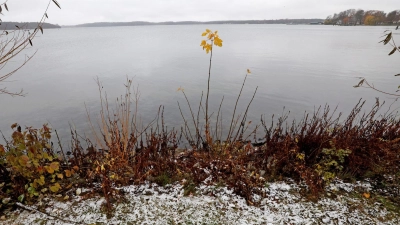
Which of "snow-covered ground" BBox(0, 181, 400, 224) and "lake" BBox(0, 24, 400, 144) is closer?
"snow-covered ground" BBox(0, 181, 400, 224)

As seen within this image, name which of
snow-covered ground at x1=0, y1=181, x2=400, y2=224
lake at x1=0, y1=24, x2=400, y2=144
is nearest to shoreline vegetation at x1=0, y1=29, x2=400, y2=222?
snow-covered ground at x1=0, y1=181, x2=400, y2=224

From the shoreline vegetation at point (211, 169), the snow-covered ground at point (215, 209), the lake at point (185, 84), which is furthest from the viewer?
the lake at point (185, 84)

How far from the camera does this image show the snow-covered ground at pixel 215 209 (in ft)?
9.26

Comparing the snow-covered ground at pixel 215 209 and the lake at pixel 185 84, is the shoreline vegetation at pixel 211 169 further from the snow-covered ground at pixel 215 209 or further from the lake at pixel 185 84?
the lake at pixel 185 84

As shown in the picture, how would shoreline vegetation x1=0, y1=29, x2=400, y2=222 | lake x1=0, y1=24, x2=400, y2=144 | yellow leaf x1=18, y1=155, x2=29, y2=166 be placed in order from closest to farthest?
1. yellow leaf x1=18, y1=155, x2=29, y2=166
2. shoreline vegetation x1=0, y1=29, x2=400, y2=222
3. lake x1=0, y1=24, x2=400, y2=144

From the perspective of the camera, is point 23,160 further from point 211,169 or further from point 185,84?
point 185,84

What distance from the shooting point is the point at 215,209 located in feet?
9.91

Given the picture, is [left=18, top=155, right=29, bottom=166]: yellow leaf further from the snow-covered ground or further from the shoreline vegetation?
the snow-covered ground

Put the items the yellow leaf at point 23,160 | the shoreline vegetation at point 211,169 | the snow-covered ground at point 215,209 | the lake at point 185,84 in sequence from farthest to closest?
the lake at point 185,84 < the shoreline vegetation at point 211,169 < the snow-covered ground at point 215,209 < the yellow leaf at point 23,160

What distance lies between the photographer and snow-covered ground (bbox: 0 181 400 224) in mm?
2822

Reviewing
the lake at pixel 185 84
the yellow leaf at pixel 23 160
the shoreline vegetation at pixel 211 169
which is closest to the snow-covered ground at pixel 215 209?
the shoreline vegetation at pixel 211 169

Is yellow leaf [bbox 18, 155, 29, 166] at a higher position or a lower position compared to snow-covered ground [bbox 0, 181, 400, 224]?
higher

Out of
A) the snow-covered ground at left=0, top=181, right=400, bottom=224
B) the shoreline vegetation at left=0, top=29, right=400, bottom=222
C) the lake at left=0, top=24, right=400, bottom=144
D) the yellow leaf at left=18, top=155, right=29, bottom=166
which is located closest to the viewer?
the yellow leaf at left=18, top=155, right=29, bottom=166

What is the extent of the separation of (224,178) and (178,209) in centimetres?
83
